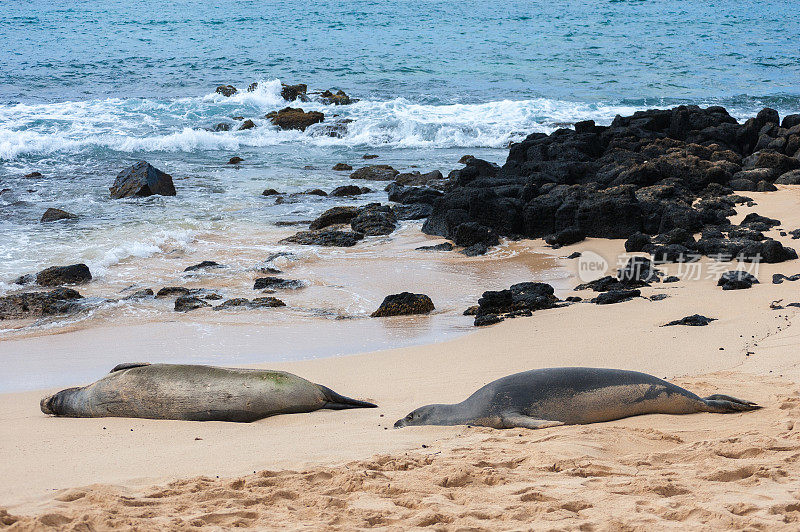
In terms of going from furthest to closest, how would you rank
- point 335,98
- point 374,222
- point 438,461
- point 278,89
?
point 278,89, point 335,98, point 374,222, point 438,461

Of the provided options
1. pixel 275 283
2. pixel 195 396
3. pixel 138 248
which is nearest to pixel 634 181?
pixel 275 283

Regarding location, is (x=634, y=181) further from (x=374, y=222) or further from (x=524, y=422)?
(x=524, y=422)

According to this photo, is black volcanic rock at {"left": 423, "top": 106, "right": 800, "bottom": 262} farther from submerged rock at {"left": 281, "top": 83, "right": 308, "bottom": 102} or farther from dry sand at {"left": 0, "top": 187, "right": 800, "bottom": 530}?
submerged rock at {"left": 281, "top": 83, "right": 308, "bottom": 102}

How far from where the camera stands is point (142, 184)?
16.5 metres

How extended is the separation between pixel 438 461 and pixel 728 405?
2039 mm

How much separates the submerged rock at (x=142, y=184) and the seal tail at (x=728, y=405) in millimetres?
13970

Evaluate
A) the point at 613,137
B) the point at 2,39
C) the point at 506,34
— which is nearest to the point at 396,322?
the point at 613,137

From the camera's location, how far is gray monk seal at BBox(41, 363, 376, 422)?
5.39m

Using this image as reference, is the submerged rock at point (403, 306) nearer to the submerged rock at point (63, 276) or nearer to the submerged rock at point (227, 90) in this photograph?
the submerged rock at point (63, 276)

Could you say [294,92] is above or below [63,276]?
above

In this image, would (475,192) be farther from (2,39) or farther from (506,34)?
(2,39)

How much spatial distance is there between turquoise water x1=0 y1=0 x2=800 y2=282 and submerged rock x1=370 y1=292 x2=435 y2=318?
4.83 meters

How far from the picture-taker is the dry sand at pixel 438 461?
3318 mm

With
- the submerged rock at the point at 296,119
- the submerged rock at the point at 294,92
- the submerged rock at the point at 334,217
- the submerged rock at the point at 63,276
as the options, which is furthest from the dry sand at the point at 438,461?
the submerged rock at the point at 294,92
